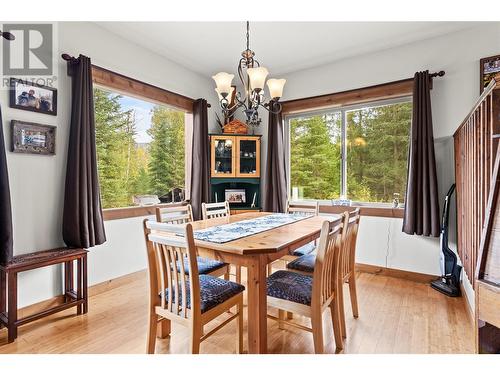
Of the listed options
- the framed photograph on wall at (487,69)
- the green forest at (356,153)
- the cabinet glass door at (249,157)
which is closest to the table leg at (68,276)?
the cabinet glass door at (249,157)

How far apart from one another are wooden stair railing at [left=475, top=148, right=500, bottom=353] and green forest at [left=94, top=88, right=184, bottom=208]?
3.11m

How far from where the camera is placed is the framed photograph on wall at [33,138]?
7.06ft

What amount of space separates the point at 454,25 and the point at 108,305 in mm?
4213

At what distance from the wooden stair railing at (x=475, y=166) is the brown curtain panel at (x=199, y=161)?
2.76 meters

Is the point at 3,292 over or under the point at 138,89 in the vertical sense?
under

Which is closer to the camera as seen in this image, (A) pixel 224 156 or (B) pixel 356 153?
(B) pixel 356 153

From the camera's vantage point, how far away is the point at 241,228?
2.07 meters

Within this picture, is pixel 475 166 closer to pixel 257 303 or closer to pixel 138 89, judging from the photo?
pixel 257 303

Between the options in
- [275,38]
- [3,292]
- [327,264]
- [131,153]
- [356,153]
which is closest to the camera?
[327,264]

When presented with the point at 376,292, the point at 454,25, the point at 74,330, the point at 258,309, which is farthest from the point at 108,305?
the point at 454,25

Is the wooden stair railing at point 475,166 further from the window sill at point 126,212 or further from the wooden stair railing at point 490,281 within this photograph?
the window sill at point 126,212

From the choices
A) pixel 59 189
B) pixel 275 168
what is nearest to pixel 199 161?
pixel 275 168

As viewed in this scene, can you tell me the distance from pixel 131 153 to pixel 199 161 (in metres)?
0.83
